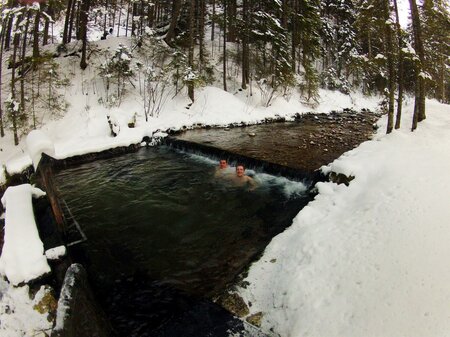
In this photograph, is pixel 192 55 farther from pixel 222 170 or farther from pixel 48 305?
pixel 48 305

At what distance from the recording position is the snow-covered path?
322 cm

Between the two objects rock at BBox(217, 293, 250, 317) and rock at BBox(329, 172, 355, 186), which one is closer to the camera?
rock at BBox(217, 293, 250, 317)

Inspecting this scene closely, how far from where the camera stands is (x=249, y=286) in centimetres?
438

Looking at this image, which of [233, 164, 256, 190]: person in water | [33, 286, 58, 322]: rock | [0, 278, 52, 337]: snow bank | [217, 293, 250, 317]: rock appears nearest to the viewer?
[0, 278, 52, 337]: snow bank

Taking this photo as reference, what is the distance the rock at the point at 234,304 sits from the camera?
3942 millimetres

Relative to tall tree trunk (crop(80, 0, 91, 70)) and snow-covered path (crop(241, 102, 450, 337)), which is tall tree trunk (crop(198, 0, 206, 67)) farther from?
snow-covered path (crop(241, 102, 450, 337))

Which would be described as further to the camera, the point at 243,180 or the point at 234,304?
the point at 243,180

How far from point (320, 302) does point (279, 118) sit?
49.1 ft

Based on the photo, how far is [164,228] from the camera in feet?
20.2

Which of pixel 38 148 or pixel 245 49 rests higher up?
pixel 245 49

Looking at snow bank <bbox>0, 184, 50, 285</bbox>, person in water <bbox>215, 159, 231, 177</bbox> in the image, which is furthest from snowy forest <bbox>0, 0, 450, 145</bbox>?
snow bank <bbox>0, 184, 50, 285</bbox>

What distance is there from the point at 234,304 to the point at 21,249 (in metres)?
3.13

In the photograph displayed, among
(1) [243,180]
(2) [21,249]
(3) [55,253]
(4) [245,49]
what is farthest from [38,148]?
(4) [245,49]

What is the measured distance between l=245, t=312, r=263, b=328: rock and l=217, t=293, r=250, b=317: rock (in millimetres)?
82
